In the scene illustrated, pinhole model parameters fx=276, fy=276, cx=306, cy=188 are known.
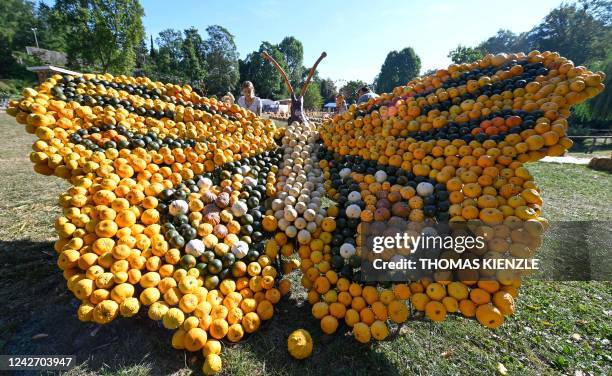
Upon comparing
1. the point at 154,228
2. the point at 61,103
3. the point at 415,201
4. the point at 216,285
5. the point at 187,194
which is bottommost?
the point at 216,285

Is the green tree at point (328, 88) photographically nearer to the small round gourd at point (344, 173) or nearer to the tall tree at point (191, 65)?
the tall tree at point (191, 65)

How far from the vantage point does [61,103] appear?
2900mm

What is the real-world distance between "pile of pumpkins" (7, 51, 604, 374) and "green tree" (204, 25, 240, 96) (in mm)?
46362

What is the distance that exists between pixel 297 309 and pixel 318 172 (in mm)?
1722

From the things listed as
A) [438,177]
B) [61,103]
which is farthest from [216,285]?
[61,103]

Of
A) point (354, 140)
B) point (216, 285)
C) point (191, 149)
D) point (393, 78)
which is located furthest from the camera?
point (393, 78)

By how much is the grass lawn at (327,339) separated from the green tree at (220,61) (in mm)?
46938

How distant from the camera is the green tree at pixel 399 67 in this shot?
184ft

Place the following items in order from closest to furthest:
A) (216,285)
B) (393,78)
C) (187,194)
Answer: (216,285)
(187,194)
(393,78)

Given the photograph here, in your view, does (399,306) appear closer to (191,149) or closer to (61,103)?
(191,149)

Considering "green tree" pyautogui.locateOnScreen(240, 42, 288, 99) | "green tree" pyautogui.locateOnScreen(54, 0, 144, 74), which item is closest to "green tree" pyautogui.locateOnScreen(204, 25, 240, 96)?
"green tree" pyautogui.locateOnScreen(240, 42, 288, 99)

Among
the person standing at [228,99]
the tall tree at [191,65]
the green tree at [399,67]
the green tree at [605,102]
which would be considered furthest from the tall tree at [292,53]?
the person standing at [228,99]

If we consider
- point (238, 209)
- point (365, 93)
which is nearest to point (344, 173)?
point (238, 209)

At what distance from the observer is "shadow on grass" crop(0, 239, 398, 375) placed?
225 cm
